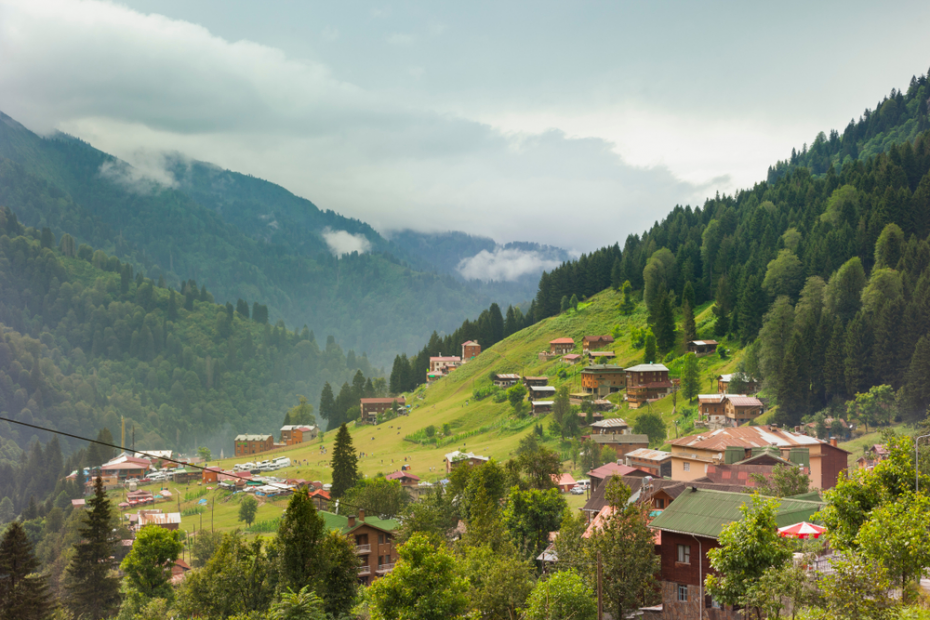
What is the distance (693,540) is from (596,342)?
369 feet

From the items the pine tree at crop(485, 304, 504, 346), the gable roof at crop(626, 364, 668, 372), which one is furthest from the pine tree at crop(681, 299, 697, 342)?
the pine tree at crop(485, 304, 504, 346)

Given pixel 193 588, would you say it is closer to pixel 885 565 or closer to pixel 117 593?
pixel 117 593

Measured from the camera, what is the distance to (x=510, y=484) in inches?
2493

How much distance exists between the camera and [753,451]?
216ft

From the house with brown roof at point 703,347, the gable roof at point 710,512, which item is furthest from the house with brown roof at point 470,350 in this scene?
the gable roof at point 710,512

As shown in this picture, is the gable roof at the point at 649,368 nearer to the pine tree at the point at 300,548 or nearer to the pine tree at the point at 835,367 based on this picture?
the pine tree at the point at 835,367

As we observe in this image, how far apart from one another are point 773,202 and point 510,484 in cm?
13397

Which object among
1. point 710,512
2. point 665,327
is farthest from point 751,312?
point 710,512

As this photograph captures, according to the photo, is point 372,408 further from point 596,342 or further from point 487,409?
point 596,342

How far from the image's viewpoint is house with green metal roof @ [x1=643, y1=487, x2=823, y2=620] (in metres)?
34.8

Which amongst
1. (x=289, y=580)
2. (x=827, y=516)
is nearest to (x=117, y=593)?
(x=289, y=580)

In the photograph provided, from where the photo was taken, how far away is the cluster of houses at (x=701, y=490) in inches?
1391

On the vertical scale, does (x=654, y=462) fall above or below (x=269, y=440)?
above

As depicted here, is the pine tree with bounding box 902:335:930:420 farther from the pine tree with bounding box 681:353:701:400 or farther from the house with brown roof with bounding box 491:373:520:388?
the house with brown roof with bounding box 491:373:520:388
